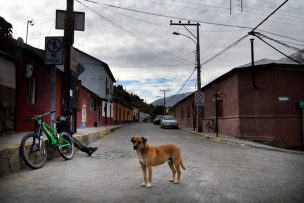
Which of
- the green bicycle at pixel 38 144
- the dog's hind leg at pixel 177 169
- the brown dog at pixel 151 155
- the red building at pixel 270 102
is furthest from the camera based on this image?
the red building at pixel 270 102

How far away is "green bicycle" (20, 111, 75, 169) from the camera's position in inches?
288

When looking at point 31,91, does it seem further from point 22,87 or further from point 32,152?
point 32,152

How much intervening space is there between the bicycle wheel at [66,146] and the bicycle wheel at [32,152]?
0.87 meters

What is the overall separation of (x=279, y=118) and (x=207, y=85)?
1048 centimetres

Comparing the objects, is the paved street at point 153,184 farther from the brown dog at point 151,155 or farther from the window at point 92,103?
the window at point 92,103

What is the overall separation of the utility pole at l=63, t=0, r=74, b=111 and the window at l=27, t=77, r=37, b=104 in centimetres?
344

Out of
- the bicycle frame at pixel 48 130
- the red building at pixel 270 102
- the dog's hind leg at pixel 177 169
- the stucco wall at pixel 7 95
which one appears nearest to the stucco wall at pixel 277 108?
the red building at pixel 270 102

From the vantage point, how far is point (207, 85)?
30.0 meters

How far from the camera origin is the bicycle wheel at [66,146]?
9.07 metres

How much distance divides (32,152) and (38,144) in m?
0.27

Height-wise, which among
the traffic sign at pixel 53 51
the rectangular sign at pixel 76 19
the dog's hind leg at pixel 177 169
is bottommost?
the dog's hind leg at pixel 177 169

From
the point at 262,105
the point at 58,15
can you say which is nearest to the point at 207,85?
the point at 262,105

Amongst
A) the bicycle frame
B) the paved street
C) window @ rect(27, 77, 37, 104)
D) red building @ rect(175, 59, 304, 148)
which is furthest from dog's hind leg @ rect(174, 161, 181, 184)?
red building @ rect(175, 59, 304, 148)

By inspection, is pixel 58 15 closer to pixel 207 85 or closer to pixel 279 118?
pixel 279 118
